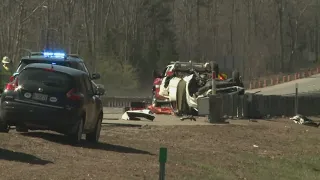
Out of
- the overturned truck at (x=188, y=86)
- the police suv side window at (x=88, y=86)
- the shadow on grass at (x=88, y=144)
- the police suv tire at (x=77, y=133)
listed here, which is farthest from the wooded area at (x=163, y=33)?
the police suv tire at (x=77, y=133)

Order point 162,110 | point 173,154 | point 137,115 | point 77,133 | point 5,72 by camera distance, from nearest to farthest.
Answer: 1. point 77,133
2. point 173,154
3. point 5,72
4. point 137,115
5. point 162,110

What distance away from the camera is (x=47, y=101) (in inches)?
496

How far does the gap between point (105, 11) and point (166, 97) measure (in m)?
66.1

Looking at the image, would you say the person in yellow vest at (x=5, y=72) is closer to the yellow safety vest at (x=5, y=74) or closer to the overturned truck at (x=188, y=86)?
the yellow safety vest at (x=5, y=74)

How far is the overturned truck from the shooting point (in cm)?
2580

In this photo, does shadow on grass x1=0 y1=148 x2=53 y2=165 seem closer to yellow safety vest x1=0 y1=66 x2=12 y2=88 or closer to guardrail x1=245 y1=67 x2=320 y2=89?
yellow safety vest x1=0 y1=66 x2=12 y2=88

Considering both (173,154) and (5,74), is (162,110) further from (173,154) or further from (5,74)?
(173,154)

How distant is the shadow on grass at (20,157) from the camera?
10117 millimetres

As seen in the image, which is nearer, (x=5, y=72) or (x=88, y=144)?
(x=88, y=144)

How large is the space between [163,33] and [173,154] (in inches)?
3454

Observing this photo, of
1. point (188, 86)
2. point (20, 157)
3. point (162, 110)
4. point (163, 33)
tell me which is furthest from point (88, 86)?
point (163, 33)

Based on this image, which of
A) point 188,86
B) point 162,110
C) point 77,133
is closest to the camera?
point 77,133

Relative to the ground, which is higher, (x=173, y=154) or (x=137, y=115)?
(x=137, y=115)

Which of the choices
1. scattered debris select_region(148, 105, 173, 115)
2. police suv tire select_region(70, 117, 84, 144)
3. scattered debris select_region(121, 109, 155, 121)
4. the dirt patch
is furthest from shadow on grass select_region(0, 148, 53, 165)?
scattered debris select_region(148, 105, 173, 115)
